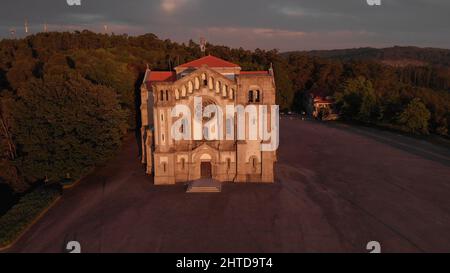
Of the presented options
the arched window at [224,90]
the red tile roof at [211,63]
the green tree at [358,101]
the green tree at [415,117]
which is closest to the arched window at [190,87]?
the arched window at [224,90]

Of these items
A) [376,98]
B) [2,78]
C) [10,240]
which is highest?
[2,78]

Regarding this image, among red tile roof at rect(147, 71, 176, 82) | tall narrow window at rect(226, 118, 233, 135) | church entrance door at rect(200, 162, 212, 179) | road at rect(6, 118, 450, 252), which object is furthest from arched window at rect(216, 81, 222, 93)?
red tile roof at rect(147, 71, 176, 82)

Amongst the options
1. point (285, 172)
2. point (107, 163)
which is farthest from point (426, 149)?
point (107, 163)

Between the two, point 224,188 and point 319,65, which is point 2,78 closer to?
point 224,188

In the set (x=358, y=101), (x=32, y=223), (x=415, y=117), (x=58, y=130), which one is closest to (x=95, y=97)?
(x=58, y=130)

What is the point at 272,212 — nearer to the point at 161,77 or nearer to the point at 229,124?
the point at 229,124

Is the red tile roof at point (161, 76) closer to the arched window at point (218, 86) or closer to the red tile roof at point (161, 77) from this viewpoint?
the red tile roof at point (161, 77)
